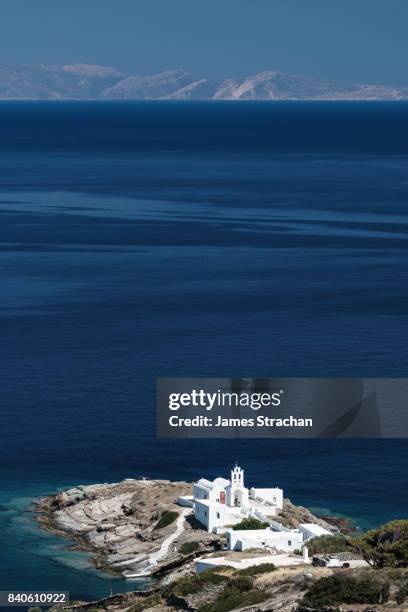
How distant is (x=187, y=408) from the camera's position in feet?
149

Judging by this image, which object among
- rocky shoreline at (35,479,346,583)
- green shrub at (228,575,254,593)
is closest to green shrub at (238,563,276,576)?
green shrub at (228,575,254,593)

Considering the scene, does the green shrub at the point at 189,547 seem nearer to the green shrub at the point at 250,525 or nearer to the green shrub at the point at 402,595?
the green shrub at the point at 250,525

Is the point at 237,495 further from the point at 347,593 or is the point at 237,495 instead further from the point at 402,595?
the point at 402,595

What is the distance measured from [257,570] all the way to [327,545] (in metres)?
5.59

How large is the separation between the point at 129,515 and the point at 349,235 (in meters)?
86.8

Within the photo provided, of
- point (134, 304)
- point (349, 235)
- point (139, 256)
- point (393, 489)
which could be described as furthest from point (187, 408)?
point (349, 235)

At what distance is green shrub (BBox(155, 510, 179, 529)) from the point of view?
62031 millimetres

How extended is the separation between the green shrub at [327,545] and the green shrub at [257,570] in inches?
130

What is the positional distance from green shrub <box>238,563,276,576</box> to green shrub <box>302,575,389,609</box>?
786 centimetres

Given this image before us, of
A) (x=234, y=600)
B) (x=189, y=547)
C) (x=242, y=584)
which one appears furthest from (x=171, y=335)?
(x=234, y=600)

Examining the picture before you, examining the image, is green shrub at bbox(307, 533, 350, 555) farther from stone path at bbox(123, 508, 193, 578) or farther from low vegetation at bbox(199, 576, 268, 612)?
stone path at bbox(123, 508, 193, 578)

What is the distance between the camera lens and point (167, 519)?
62.2 m

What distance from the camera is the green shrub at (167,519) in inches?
2442

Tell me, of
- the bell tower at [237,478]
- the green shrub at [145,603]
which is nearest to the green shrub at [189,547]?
the bell tower at [237,478]
